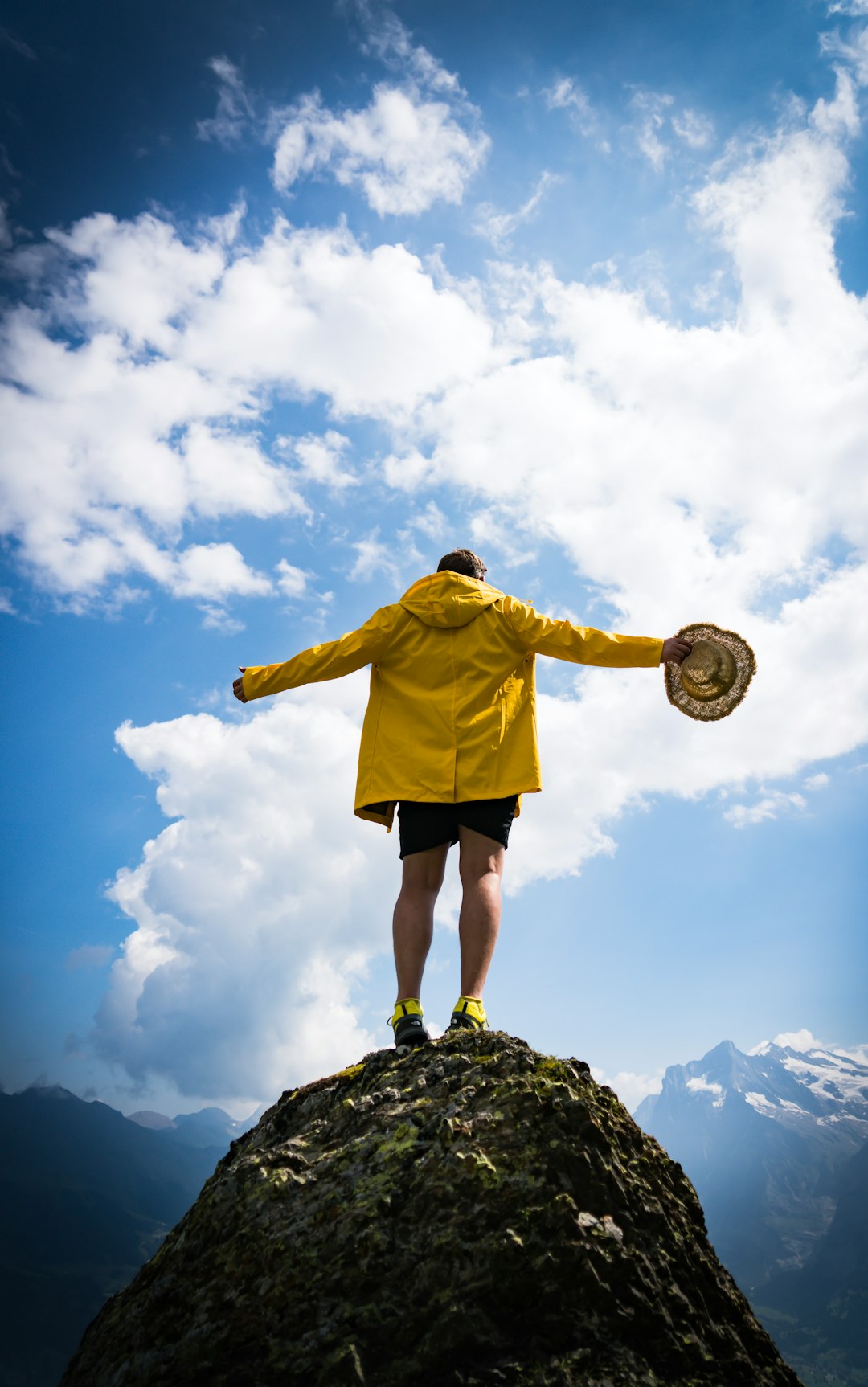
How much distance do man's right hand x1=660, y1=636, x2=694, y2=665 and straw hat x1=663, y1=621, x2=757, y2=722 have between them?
4cm

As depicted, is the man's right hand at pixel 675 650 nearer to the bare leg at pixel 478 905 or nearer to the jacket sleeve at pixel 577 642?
the jacket sleeve at pixel 577 642

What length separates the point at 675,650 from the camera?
17.6ft

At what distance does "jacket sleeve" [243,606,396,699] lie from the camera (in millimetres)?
5344

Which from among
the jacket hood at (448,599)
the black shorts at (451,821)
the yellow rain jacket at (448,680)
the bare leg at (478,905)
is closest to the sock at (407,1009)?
the bare leg at (478,905)

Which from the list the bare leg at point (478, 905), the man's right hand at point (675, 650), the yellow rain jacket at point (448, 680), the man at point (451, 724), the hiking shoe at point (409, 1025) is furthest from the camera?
the man's right hand at point (675, 650)

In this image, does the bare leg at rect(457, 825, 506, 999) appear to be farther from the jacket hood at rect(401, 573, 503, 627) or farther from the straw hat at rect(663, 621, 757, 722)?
the straw hat at rect(663, 621, 757, 722)

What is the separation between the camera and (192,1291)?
2.65 metres

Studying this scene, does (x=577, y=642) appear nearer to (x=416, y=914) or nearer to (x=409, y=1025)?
(x=416, y=914)

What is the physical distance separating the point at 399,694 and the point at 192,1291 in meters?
3.40

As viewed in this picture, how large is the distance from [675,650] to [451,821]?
6.69ft

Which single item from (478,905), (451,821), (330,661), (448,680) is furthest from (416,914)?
(330,661)

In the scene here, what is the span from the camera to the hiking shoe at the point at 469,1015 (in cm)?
418

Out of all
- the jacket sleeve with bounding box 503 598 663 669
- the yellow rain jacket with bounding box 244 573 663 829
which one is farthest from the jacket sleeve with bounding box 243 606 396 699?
the jacket sleeve with bounding box 503 598 663 669

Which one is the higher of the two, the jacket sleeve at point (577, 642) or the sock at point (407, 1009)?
the jacket sleeve at point (577, 642)
